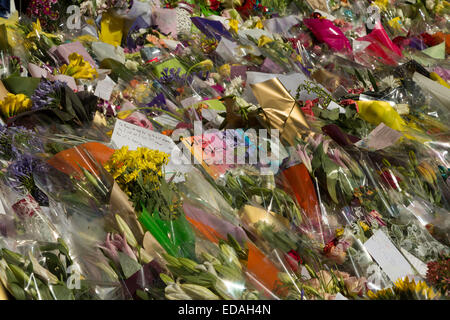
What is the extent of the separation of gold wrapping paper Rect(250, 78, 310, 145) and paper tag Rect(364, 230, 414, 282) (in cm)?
44

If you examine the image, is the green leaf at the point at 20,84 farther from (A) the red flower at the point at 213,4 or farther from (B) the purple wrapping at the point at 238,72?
(A) the red flower at the point at 213,4

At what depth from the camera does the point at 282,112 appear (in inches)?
61.9

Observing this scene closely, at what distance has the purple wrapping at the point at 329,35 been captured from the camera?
2717mm

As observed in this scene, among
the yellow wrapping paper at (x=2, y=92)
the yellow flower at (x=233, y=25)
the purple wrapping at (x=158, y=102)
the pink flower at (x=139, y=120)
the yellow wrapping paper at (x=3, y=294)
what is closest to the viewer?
the yellow wrapping paper at (x=3, y=294)

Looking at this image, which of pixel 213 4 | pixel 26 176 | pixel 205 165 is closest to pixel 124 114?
pixel 205 165

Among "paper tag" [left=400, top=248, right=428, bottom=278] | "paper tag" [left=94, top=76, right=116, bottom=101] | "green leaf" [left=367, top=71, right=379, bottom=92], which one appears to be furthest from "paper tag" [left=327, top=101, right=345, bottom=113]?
"paper tag" [left=94, top=76, right=116, bottom=101]

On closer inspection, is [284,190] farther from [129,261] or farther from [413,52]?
[413,52]

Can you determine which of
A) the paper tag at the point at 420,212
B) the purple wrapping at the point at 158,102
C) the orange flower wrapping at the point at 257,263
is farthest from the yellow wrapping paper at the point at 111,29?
the paper tag at the point at 420,212

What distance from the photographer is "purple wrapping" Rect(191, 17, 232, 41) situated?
2.42 meters

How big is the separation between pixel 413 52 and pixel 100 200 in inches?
88.5

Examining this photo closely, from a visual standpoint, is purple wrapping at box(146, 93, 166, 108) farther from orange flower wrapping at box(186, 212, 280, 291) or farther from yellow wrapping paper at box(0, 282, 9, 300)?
yellow wrapping paper at box(0, 282, 9, 300)

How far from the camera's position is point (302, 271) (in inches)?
45.3
